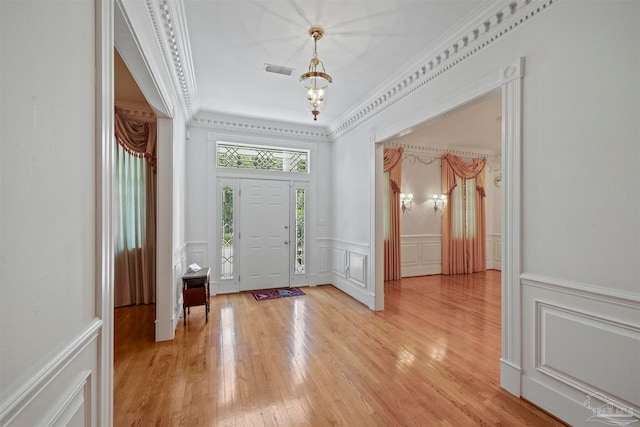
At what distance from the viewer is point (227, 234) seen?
17.0 ft

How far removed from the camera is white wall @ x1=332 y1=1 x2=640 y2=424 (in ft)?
5.45

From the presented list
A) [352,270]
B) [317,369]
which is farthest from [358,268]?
[317,369]

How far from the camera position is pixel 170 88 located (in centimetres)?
313

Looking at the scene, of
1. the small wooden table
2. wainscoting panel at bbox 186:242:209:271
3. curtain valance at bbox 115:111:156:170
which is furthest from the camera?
wainscoting panel at bbox 186:242:209:271

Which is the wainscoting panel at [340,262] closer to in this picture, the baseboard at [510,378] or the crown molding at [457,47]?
the crown molding at [457,47]

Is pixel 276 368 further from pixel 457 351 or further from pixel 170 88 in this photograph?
pixel 170 88

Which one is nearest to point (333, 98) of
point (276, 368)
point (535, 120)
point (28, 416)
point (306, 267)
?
point (535, 120)

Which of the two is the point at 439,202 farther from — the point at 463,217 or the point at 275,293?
the point at 275,293

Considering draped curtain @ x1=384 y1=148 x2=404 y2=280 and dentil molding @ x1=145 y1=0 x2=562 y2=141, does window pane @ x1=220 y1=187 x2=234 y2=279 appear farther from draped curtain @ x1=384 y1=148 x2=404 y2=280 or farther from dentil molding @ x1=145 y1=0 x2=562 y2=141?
draped curtain @ x1=384 y1=148 x2=404 y2=280

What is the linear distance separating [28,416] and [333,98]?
433 cm

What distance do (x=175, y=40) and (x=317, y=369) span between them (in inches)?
130

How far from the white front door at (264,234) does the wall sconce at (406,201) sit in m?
2.82

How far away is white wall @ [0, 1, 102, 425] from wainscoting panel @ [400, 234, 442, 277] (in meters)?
6.21

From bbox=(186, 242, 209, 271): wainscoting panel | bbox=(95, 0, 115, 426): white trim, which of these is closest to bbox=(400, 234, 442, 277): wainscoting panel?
bbox=(186, 242, 209, 271): wainscoting panel
